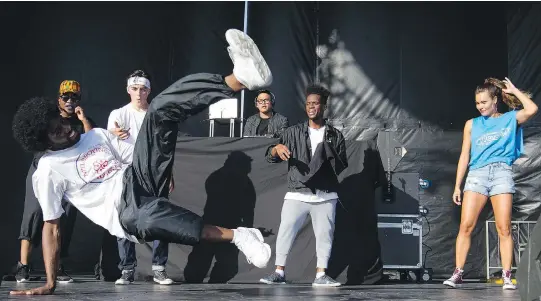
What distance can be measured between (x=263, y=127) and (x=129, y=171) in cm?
245

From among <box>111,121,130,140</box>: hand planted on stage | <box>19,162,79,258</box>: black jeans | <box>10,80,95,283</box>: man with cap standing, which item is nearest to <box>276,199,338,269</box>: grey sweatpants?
<box>111,121,130,140</box>: hand planted on stage

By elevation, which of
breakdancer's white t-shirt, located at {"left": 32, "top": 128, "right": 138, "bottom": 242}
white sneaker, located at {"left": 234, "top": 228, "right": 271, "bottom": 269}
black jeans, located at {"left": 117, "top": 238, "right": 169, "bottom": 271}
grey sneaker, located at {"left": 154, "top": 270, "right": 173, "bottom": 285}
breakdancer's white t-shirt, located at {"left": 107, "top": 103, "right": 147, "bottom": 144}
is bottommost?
grey sneaker, located at {"left": 154, "top": 270, "right": 173, "bottom": 285}

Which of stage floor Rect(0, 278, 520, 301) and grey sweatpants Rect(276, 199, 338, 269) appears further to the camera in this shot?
grey sweatpants Rect(276, 199, 338, 269)

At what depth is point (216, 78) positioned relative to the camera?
5.00 metres

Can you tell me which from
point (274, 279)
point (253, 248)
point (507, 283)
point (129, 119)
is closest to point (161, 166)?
point (253, 248)

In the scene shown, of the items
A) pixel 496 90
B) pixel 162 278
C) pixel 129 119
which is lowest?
pixel 162 278

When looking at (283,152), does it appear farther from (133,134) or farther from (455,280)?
(455,280)

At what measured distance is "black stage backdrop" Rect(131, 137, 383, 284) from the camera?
6621 millimetres

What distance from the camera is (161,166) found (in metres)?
5.39

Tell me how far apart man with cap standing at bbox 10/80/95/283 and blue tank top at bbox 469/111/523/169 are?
3.54 meters

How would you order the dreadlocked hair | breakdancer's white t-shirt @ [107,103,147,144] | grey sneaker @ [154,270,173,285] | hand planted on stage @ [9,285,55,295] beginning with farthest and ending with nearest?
breakdancer's white t-shirt @ [107,103,147,144] < grey sneaker @ [154,270,173,285] < hand planted on stage @ [9,285,55,295] < the dreadlocked hair

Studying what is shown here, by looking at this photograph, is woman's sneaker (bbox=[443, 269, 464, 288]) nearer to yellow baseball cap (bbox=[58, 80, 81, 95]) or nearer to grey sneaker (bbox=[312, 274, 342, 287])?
grey sneaker (bbox=[312, 274, 342, 287])

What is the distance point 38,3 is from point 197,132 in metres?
2.42

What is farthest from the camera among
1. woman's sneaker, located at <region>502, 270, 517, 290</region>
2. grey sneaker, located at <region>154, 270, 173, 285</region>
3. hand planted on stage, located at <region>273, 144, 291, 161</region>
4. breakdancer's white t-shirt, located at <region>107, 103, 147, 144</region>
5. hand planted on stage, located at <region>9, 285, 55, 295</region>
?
breakdancer's white t-shirt, located at <region>107, 103, 147, 144</region>
